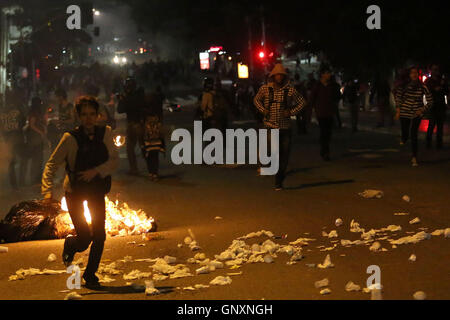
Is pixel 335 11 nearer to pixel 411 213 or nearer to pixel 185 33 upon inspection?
pixel 411 213

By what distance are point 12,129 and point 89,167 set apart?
966 cm

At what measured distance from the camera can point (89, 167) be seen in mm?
7910

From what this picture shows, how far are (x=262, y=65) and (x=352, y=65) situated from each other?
567 inches

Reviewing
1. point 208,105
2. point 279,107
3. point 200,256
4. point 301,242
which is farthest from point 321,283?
point 208,105

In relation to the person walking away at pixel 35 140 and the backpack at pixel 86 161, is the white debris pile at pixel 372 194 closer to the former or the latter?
the backpack at pixel 86 161

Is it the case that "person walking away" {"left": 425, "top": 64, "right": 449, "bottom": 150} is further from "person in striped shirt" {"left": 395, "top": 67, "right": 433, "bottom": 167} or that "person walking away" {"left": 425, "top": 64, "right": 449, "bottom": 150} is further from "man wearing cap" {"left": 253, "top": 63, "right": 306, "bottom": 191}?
"man wearing cap" {"left": 253, "top": 63, "right": 306, "bottom": 191}

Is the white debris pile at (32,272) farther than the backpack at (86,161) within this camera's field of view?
Yes

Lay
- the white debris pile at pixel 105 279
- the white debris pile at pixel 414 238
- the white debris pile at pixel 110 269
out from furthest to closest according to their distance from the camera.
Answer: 1. the white debris pile at pixel 414 238
2. the white debris pile at pixel 110 269
3. the white debris pile at pixel 105 279

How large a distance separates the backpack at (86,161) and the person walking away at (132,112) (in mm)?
10556

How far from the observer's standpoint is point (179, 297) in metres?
7.47

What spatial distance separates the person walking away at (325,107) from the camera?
65.0ft

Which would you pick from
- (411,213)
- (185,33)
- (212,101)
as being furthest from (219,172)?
(185,33)

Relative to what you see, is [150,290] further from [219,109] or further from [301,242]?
[219,109]

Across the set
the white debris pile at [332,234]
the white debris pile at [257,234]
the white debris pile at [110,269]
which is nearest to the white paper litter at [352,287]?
the white debris pile at [110,269]
